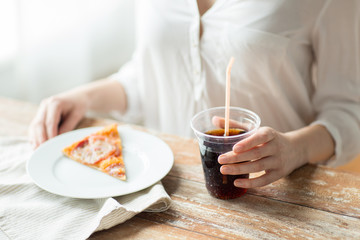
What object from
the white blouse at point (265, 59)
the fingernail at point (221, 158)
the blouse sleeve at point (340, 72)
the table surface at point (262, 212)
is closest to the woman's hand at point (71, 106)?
the white blouse at point (265, 59)

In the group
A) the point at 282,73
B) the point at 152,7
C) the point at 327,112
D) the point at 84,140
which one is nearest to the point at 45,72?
the point at 152,7

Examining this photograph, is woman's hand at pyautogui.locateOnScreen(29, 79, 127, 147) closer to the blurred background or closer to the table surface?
the table surface

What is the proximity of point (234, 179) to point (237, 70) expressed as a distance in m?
0.43

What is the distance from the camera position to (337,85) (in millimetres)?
1080

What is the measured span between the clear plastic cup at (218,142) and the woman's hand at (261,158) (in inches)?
0.8

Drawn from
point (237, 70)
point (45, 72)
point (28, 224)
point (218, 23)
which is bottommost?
point (45, 72)

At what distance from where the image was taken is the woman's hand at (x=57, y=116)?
3.49 feet

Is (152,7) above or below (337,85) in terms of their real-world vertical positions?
above

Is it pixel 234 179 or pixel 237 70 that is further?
pixel 237 70

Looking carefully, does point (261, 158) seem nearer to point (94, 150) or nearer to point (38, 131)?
point (94, 150)

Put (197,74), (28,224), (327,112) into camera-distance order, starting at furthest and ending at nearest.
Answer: (197,74) → (327,112) → (28,224)

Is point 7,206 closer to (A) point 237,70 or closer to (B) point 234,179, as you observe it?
(B) point 234,179

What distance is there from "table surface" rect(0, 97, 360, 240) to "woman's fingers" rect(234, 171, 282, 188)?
32 millimetres

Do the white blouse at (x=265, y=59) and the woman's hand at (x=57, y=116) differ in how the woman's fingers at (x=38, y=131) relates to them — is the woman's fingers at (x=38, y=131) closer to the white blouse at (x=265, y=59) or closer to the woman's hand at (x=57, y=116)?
the woman's hand at (x=57, y=116)
